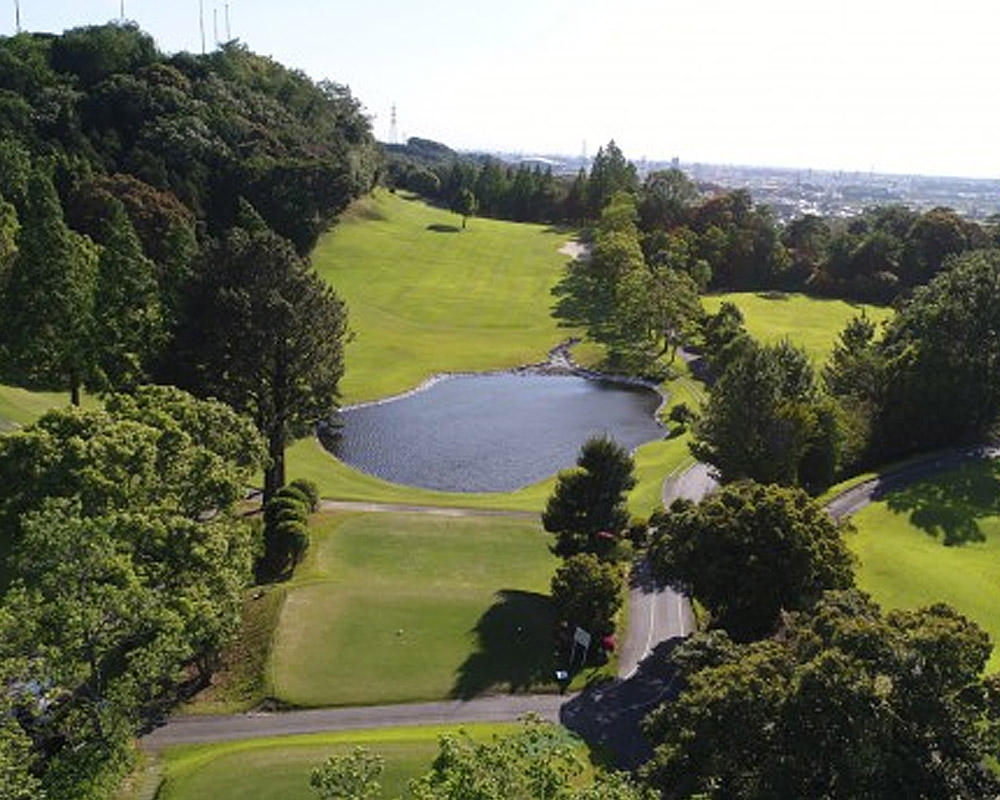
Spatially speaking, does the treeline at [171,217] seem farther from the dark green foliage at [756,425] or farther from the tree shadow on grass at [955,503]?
the tree shadow on grass at [955,503]

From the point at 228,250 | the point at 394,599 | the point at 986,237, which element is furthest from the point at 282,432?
the point at 986,237

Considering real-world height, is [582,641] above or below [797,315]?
below

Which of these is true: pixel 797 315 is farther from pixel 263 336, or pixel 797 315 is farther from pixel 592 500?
pixel 263 336

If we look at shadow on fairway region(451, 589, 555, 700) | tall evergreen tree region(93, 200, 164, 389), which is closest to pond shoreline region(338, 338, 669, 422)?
tall evergreen tree region(93, 200, 164, 389)

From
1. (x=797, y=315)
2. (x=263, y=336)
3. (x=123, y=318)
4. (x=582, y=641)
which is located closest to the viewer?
(x=582, y=641)

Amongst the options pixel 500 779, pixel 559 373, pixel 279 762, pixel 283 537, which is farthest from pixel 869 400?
pixel 500 779

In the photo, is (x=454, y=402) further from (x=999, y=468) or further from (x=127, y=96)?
(x=127, y=96)
